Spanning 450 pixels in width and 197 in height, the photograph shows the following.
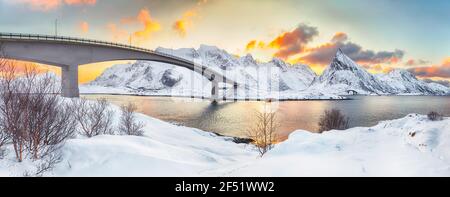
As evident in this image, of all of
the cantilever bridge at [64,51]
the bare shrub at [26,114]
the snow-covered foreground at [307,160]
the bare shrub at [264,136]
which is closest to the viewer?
the snow-covered foreground at [307,160]

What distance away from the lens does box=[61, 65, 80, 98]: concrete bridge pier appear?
4000 cm

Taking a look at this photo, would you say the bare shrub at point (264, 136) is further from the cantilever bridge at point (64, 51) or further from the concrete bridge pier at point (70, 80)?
the concrete bridge pier at point (70, 80)

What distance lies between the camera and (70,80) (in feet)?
132

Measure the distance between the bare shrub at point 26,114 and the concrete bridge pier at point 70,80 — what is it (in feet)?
101

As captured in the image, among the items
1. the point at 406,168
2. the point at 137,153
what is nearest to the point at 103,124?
the point at 137,153

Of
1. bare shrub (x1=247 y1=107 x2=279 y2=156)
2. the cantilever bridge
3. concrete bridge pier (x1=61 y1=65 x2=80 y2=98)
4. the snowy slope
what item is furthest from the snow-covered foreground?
concrete bridge pier (x1=61 y1=65 x2=80 y2=98)

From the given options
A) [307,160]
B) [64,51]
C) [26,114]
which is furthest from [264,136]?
[64,51]

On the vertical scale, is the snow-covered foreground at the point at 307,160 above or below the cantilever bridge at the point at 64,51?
below

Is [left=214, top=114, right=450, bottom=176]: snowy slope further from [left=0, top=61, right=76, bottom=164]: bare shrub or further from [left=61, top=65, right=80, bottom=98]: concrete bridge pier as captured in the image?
[left=61, top=65, right=80, bottom=98]: concrete bridge pier

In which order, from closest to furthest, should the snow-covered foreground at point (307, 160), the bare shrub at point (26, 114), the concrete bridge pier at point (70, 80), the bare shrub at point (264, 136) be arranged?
1. the snow-covered foreground at point (307, 160)
2. the bare shrub at point (26, 114)
3. the bare shrub at point (264, 136)
4. the concrete bridge pier at point (70, 80)

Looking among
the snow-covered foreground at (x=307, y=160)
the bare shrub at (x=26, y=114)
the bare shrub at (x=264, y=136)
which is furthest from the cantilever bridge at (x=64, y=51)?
the snow-covered foreground at (x=307, y=160)

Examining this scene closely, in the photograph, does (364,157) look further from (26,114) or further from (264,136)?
(264,136)

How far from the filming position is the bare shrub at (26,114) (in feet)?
34.2
